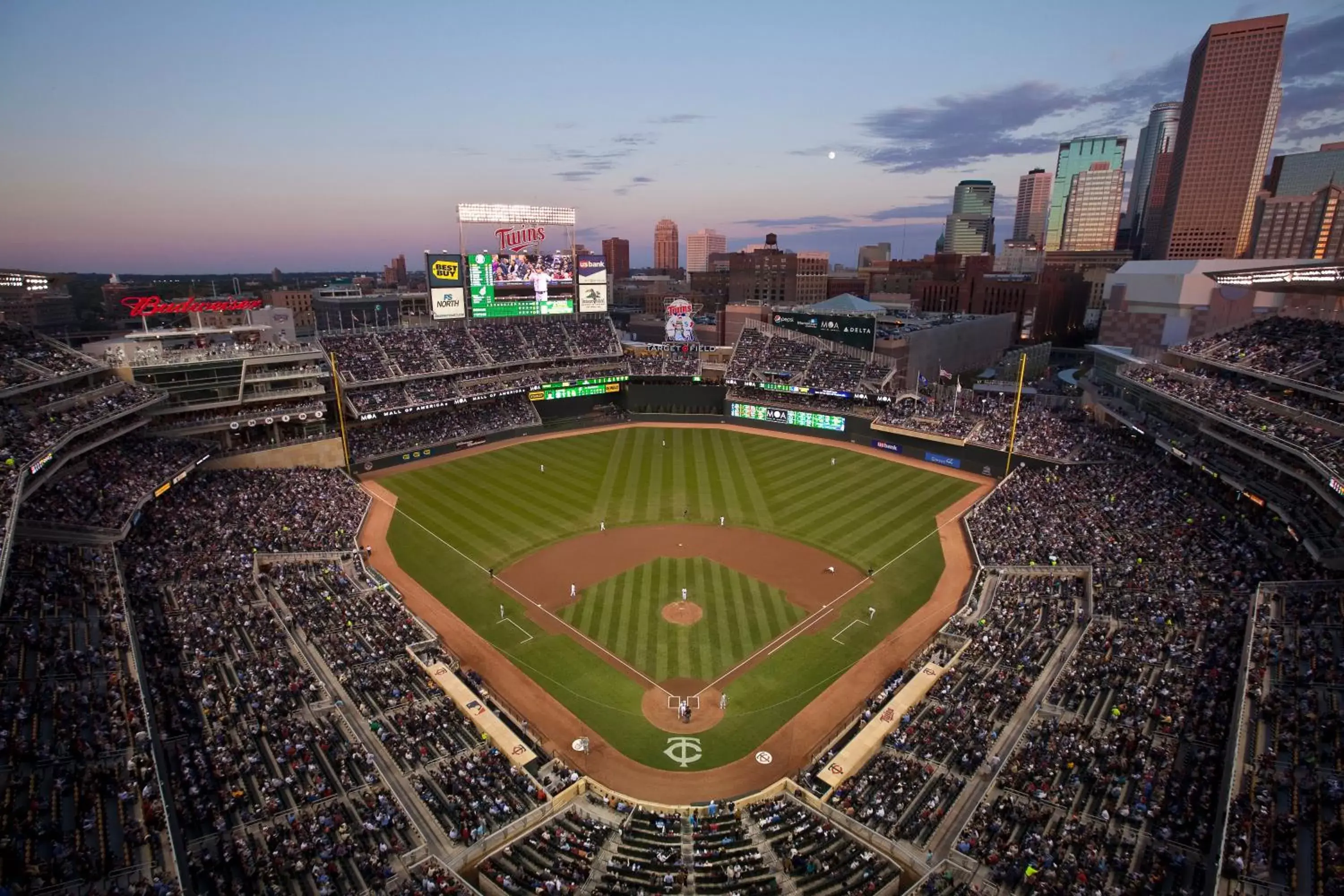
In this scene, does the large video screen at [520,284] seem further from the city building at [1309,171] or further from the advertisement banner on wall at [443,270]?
the city building at [1309,171]

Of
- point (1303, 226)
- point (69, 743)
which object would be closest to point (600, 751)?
point (69, 743)

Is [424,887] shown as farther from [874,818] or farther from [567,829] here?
[874,818]

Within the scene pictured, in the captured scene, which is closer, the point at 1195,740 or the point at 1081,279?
the point at 1195,740

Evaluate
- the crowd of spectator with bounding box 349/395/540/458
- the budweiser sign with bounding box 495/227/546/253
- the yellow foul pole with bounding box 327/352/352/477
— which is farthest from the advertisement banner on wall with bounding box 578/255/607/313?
the yellow foul pole with bounding box 327/352/352/477

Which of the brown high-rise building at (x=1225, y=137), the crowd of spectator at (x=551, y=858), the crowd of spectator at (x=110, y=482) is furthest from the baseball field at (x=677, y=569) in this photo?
the brown high-rise building at (x=1225, y=137)

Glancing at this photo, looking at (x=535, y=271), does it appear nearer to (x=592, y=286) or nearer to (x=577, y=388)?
(x=592, y=286)

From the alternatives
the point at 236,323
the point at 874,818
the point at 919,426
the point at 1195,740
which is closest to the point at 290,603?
the point at 874,818
